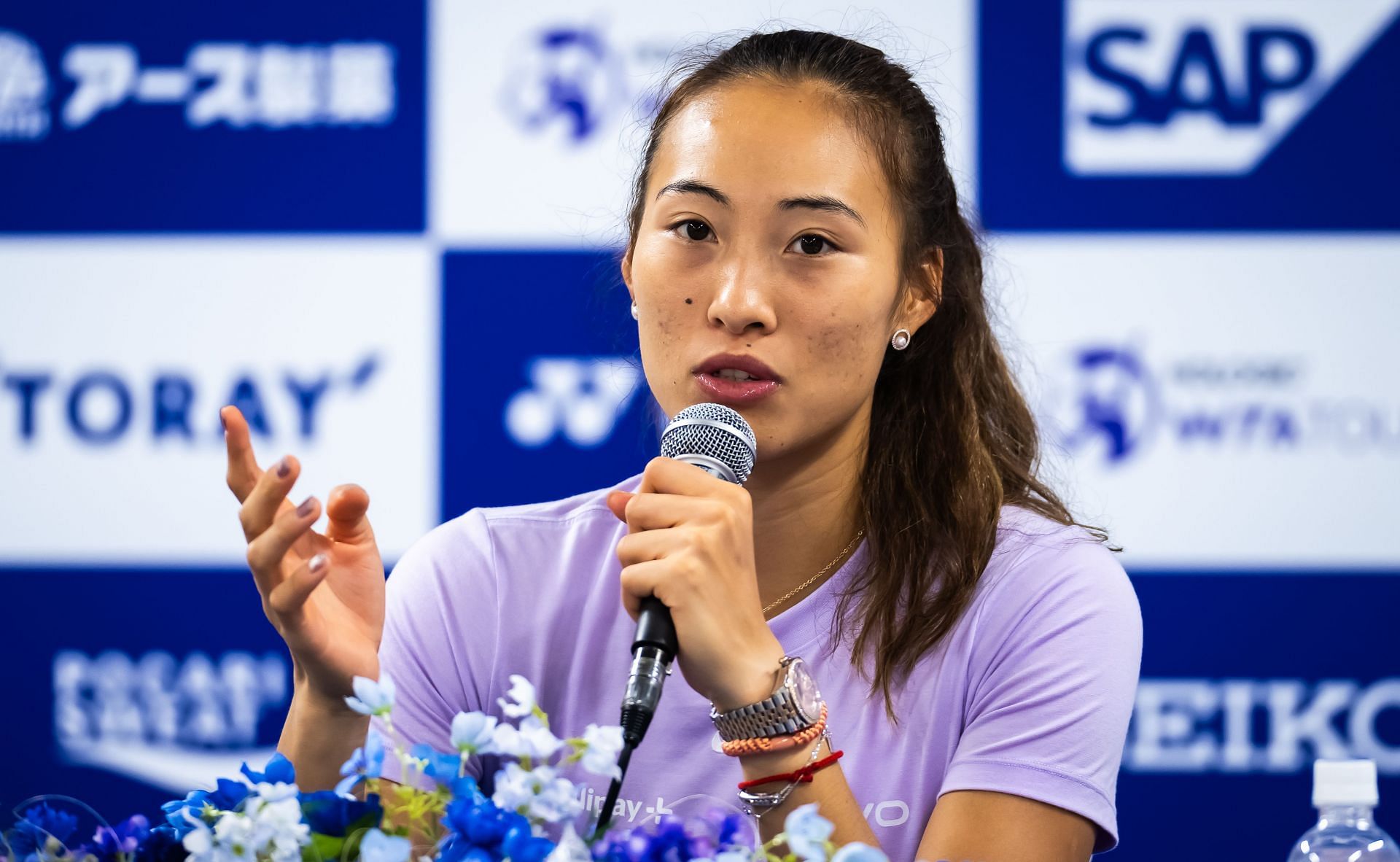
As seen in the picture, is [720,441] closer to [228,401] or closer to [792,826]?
[792,826]

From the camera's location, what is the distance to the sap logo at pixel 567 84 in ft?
8.29

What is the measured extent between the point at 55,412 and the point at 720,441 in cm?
179

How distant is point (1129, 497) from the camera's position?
8.12 feet

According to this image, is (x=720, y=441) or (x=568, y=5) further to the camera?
(x=568, y=5)

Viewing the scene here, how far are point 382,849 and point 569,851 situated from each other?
0.29 feet

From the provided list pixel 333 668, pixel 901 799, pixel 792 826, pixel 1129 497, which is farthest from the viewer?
pixel 1129 497

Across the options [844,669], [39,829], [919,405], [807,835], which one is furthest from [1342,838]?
[39,829]

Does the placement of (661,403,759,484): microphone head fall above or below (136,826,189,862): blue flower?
above

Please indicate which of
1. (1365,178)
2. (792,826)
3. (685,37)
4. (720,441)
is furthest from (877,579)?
(1365,178)

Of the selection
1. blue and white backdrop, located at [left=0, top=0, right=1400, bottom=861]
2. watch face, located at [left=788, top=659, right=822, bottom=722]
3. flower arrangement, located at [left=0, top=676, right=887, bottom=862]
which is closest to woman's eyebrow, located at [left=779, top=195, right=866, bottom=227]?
watch face, located at [left=788, top=659, right=822, bottom=722]

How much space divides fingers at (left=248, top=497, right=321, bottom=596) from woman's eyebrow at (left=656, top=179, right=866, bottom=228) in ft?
1.79

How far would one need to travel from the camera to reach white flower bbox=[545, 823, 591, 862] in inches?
25.3

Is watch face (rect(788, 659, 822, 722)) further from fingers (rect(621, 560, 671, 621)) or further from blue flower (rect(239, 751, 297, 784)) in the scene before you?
blue flower (rect(239, 751, 297, 784))

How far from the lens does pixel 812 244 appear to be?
1.38 meters
